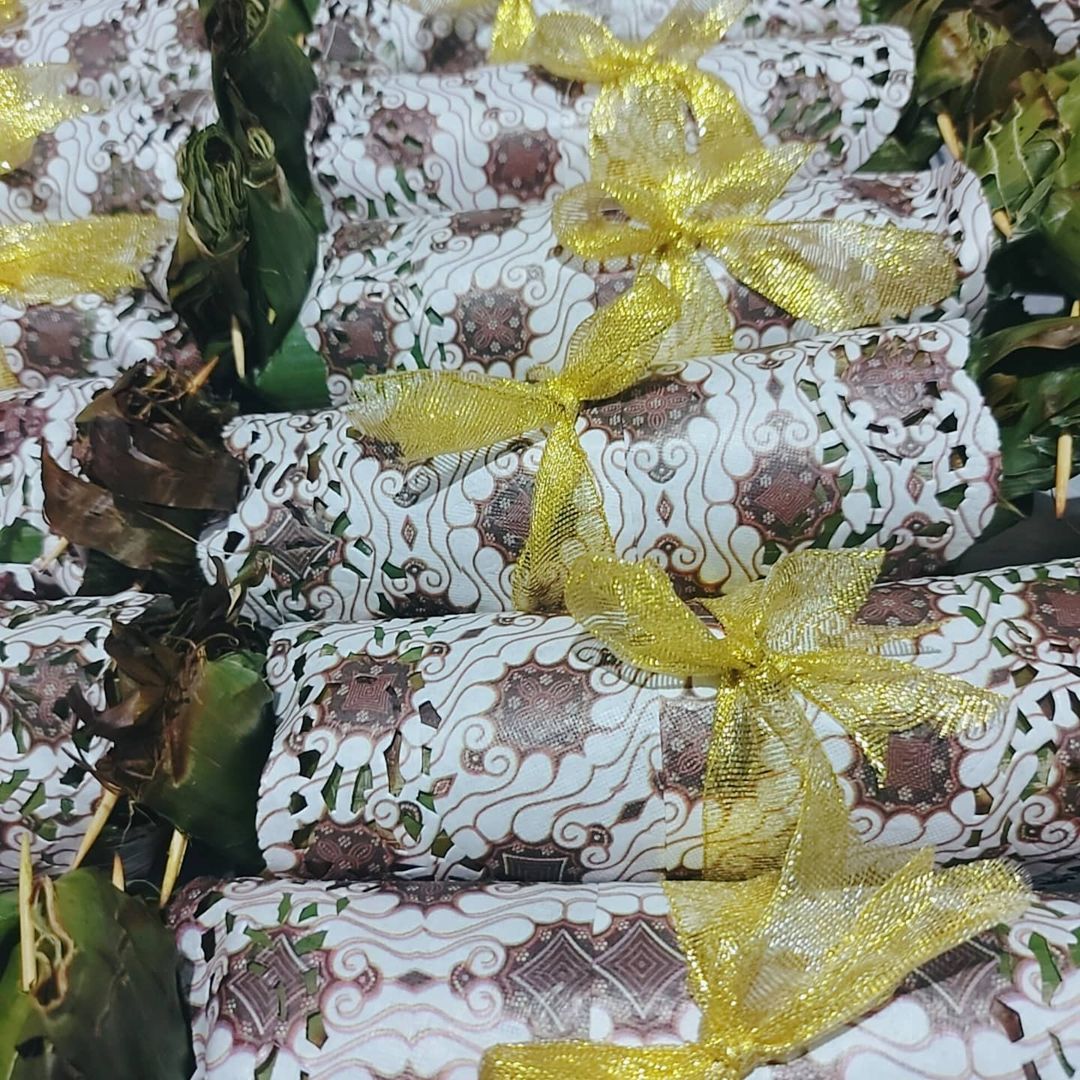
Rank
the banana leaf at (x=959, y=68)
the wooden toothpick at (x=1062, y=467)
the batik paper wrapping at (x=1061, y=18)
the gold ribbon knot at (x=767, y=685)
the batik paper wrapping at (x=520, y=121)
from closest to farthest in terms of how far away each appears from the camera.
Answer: the gold ribbon knot at (x=767, y=685), the wooden toothpick at (x=1062, y=467), the banana leaf at (x=959, y=68), the batik paper wrapping at (x=520, y=121), the batik paper wrapping at (x=1061, y=18)

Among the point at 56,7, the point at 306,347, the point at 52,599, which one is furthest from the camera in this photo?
the point at 56,7

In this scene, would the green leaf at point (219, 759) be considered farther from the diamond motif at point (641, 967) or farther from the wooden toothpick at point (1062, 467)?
the wooden toothpick at point (1062, 467)

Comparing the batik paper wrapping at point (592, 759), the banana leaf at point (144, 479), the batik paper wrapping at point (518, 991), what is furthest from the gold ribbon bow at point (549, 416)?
the batik paper wrapping at point (518, 991)

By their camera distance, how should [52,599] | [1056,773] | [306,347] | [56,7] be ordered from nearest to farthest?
[1056,773] < [52,599] < [306,347] < [56,7]

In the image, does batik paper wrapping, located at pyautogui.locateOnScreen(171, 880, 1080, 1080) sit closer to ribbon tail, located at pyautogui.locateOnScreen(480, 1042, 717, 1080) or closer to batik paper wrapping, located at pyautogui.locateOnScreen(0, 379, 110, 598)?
ribbon tail, located at pyautogui.locateOnScreen(480, 1042, 717, 1080)

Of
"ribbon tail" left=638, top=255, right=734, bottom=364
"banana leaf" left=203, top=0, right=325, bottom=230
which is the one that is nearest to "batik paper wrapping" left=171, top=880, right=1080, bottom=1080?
"ribbon tail" left=638, top=255, right=734, bottom=364

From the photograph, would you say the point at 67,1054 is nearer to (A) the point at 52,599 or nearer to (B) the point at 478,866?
(B) the point at 478,866

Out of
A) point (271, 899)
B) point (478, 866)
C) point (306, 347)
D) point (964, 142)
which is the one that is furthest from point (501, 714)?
point (964, 142)
